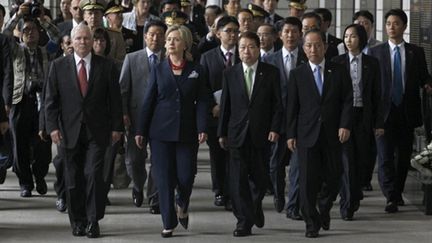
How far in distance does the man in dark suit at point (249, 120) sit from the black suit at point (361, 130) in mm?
967

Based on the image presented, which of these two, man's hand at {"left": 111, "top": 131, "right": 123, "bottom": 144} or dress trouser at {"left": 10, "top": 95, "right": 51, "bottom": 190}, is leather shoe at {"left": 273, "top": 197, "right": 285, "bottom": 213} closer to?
man's hand at {"left": 111, "top": 131, "right": 123, "bottom": 144}

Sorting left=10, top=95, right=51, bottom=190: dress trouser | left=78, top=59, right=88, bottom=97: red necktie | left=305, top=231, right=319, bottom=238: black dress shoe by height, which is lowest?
left=305, top=231, right=319, bottom=238: black dress shoe

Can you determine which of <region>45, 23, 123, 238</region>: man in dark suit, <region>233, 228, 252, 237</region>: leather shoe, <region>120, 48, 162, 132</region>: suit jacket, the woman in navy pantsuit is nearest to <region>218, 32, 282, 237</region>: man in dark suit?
<region>233, 228, 252, 237</region>: leather shoe

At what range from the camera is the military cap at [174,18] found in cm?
1548

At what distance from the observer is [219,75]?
13812mm

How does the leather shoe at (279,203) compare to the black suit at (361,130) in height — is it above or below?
below

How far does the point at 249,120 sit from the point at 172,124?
0.75 meters

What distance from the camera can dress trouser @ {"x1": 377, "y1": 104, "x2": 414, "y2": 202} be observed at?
14.1m

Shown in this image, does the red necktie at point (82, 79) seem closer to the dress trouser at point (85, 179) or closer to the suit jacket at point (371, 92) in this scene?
the dress trouser at point (85, 179)

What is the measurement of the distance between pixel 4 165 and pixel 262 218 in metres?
3.07

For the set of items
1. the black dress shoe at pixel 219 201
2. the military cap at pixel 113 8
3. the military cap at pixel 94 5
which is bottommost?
the black dress shoe at pixel 219 201

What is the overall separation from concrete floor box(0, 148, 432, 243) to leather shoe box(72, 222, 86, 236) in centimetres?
6

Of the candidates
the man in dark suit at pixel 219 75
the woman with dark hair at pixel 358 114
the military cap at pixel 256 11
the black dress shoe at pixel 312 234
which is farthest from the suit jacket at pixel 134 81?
the military cap at pixel 256 11

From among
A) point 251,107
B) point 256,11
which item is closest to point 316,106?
point 251,107
